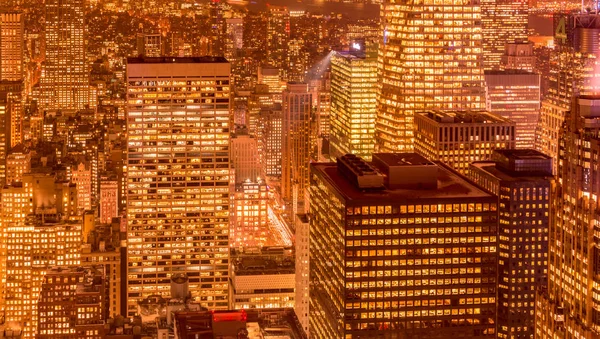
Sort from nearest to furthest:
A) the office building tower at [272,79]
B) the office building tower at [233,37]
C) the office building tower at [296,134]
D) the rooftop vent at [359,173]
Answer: the rooftop vent at [359,173] < the office building tower at [233,37] < the office building tower at [296,134] < the office building tower at [272,79]

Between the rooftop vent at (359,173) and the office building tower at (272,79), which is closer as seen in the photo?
the rooftop vent at (359,173)

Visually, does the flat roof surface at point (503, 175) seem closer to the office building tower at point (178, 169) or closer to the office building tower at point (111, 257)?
the office building tower at point (178, 169)

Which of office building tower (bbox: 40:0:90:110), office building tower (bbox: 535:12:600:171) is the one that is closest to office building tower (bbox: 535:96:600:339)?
office building tower (bbox: 535:12:600:171)

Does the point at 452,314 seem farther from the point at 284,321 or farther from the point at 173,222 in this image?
the point at 173,222

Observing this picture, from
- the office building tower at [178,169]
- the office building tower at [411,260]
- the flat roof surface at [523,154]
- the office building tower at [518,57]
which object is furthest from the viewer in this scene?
the office building tower at [518,57]

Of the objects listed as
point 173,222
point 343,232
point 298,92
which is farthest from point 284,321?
point 298,92

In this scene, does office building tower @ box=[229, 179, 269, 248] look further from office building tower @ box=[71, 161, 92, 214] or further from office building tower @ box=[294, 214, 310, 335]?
office building tower @ box=[294, 214, 310, 335]

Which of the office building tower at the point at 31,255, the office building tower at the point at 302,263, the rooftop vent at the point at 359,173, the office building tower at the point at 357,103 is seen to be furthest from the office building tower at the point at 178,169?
the rooftop vent at the point at 359,173
